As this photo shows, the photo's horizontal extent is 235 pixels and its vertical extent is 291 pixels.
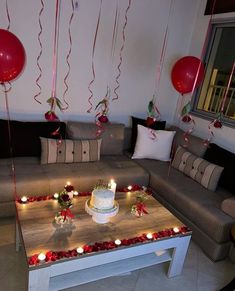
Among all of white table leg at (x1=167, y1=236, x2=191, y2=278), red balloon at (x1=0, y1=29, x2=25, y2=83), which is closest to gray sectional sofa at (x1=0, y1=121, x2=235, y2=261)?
white table leg at (x1=167, y1=236, x2=191, y2=278)

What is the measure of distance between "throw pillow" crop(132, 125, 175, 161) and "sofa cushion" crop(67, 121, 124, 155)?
8.1 inches

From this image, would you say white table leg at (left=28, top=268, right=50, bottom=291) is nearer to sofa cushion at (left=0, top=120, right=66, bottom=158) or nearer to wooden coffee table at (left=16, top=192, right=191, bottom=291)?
wooden coffee table at (left=16, top=192, right=191, bottom=291)

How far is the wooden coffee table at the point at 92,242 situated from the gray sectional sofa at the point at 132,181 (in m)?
0.36

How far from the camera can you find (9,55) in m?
1.72

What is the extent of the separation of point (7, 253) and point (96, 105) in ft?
5.82

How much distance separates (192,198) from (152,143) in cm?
86

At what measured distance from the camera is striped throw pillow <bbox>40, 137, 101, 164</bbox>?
245 centimetres

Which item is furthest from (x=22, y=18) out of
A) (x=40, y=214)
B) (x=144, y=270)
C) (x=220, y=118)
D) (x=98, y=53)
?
(x=144, y=270)

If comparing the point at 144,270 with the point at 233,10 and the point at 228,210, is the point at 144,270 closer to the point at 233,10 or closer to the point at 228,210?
the point at 228,210

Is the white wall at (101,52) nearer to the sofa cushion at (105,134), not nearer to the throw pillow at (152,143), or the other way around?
the sofa cushion at (105,134)

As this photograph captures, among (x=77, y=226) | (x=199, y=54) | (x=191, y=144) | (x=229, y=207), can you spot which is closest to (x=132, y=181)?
(x=191, y=144)

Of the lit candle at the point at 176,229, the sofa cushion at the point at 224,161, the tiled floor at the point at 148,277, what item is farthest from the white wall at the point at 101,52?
the lit candle at the point at 176,229

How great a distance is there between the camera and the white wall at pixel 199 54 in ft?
9.05

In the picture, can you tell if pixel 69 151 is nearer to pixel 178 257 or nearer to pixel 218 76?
pixel 178 257
